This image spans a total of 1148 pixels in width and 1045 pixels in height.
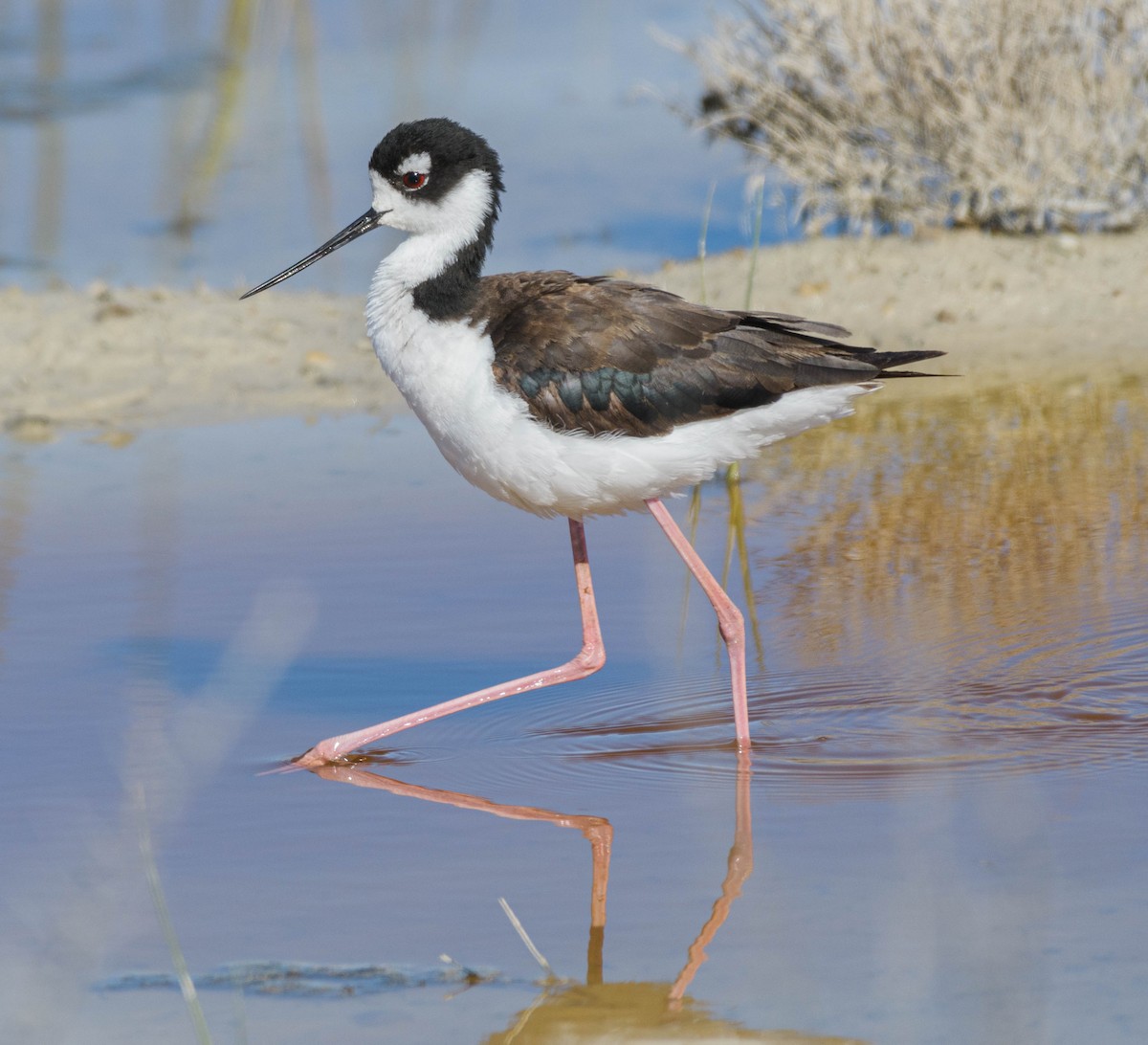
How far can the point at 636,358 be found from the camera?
4.40 meters

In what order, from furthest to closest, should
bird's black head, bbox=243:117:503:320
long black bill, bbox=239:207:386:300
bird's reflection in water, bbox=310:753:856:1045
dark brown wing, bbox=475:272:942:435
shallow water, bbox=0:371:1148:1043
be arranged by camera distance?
long black bill, bbox=239:207:386:300
bird's black head, bbox=243:117:503:320
dark brown wing, bbox=475:272:942:435
shallow water, bbox=0:371:1148:1043
bird's reflection in water, bbox=310:753:856:1045

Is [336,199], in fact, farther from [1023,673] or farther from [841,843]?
[841,843]

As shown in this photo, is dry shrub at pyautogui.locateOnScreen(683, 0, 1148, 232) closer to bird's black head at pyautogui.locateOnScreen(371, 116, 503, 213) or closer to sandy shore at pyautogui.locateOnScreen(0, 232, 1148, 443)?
sandy shore at pyautogui.locateOnScreen(0, 232, 1148, 443)

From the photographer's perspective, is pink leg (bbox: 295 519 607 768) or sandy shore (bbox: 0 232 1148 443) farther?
sandy shore (bbox: 0 232 1148 443)

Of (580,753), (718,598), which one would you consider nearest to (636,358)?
(718,598)

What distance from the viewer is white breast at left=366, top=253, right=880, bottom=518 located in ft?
14.1

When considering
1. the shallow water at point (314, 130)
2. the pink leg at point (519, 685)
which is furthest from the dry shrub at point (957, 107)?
the pink leg at point (519, 685)

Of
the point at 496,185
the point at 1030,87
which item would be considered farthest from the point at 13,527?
the point at 1030,87

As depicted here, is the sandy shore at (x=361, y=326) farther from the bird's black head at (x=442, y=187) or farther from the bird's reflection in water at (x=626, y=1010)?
the bird's reflection in water at (x=626, y=1010)

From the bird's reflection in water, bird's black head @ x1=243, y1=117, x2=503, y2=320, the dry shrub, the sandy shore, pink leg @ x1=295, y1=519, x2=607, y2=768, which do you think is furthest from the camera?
the dry shrub

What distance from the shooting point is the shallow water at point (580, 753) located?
3055 mm

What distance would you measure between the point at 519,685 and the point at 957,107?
4.41 m

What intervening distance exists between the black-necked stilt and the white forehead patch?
0.37 ft

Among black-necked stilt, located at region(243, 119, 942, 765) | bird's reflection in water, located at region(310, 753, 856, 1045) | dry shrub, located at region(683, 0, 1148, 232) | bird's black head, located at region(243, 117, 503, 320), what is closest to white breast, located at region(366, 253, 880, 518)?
black-necked stilt, located at region(243, 119, 942, 765)
